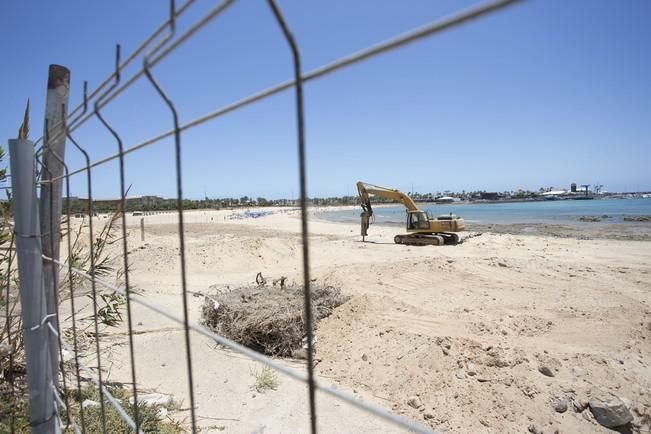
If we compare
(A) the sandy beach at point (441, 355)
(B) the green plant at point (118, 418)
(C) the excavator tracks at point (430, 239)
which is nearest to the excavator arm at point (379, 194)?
(C) the excavator tracks at point (430, 239)

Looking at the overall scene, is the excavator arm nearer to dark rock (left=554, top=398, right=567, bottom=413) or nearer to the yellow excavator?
the yellow excavator

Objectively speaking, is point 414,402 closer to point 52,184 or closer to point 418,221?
point 52,184

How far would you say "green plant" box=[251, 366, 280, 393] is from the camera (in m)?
4.45

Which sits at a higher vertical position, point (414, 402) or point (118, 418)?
point (118, 418)

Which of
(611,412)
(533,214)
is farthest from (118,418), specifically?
(533,214)

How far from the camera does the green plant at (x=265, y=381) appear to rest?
4.45 meters

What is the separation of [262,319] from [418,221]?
519 inches

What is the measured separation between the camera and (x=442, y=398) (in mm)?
4438

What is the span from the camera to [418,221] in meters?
17.7

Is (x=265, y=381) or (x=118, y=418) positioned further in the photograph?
(x=265, y=381)

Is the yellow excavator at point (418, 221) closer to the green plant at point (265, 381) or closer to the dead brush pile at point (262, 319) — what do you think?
the dead brush pile at point (262, 319)

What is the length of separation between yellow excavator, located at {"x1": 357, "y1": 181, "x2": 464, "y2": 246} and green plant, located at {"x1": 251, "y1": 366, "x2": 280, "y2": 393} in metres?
12.7

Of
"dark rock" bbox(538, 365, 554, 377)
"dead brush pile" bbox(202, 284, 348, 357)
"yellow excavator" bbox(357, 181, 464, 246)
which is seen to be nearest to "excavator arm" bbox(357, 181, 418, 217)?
"yellow excavator" bbox(357, 181, 464, 246)

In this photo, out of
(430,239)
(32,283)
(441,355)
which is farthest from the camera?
(430,239)
